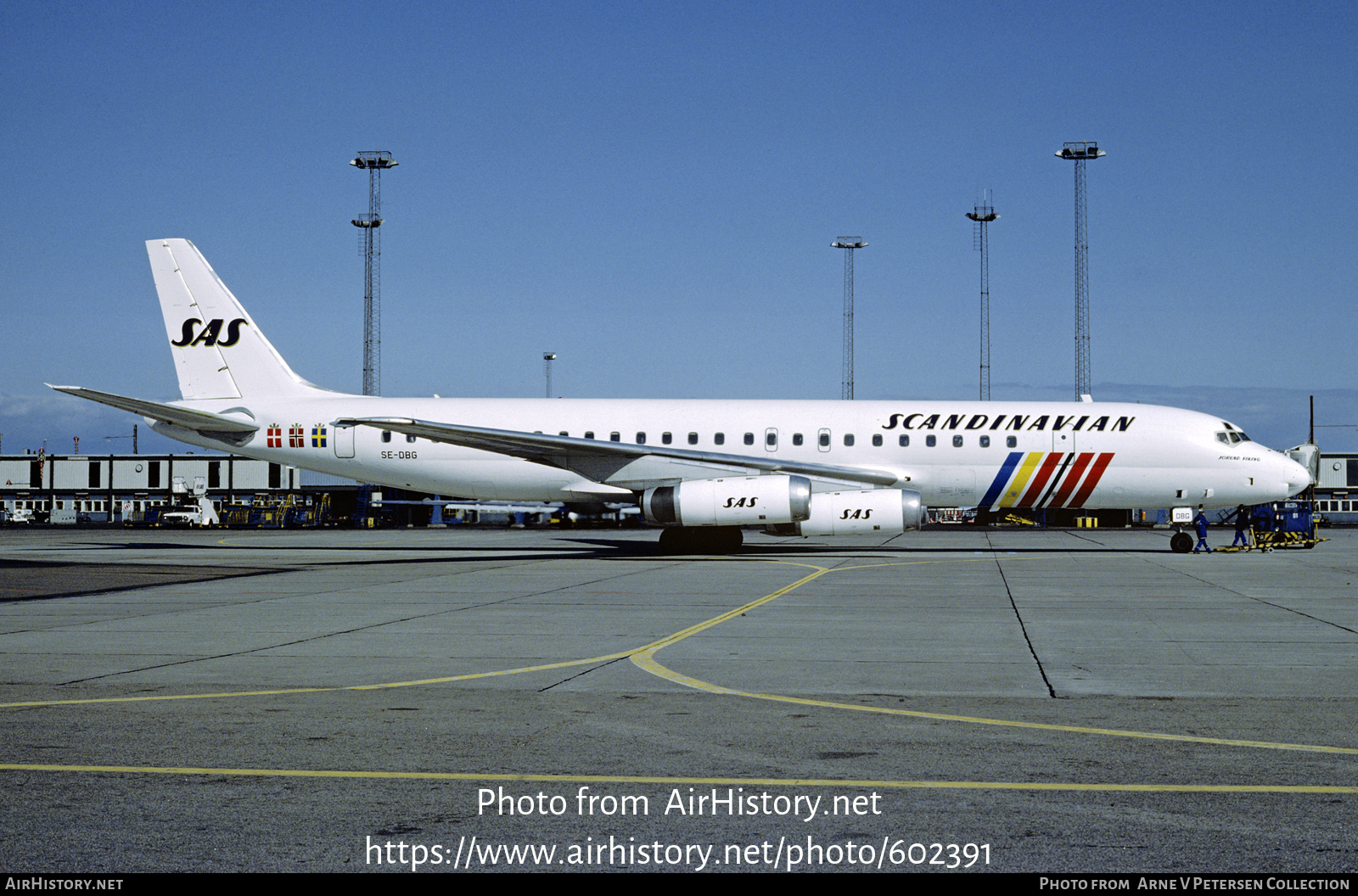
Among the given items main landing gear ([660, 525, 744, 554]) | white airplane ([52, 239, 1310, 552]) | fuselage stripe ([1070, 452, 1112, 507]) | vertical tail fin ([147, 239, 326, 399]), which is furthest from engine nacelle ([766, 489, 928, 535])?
vertical tail fin ([147, 239, 326, 399])

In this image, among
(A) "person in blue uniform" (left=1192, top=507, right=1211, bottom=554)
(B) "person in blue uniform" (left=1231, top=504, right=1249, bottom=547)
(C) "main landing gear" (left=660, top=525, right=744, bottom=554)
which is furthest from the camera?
(B) "person in blue uniform" (left=1231, top=504, right=1249, bottom=547)

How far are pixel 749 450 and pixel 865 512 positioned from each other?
3.99m

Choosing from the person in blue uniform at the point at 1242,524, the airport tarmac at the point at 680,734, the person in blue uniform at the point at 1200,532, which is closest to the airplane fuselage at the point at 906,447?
the person in blue uniform at the point at 1200,532

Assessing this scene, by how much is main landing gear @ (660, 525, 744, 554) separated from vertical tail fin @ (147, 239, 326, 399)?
10.6 metres

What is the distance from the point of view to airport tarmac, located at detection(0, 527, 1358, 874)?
4.88 metres

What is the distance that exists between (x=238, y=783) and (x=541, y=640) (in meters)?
6.11

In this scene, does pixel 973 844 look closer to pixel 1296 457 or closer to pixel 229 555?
pixel 229 555

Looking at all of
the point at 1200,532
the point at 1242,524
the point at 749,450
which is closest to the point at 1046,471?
the point at 1200,532

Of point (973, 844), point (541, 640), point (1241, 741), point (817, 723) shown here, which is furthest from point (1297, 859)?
point (541, 640)

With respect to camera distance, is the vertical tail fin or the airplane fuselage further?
the vertical tail fin

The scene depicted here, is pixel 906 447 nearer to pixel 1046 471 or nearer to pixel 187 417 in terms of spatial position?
pixel 1046 471

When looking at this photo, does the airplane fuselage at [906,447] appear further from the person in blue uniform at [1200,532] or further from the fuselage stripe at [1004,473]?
the person in blue uniform at [1200,532]

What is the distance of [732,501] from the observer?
2573cm

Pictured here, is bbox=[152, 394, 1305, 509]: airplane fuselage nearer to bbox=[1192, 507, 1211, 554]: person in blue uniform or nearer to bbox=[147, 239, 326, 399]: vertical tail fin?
bbox=[1192, 507, 1211, 554]: person in blue uniform
